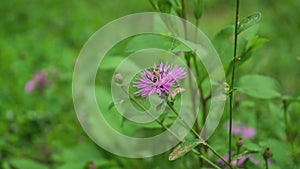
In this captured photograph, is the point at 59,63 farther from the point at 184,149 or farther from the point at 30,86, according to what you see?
the point at 184,149

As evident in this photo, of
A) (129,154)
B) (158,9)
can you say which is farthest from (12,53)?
(158,9)

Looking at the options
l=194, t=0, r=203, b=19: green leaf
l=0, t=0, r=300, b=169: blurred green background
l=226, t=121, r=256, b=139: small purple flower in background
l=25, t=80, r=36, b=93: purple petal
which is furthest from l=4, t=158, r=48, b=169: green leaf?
l=194, t=0, r=203, b=19: green leaf

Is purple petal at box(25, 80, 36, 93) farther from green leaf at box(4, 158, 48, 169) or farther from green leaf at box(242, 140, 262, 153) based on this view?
green leaf at box(242, 140, 262, 153)

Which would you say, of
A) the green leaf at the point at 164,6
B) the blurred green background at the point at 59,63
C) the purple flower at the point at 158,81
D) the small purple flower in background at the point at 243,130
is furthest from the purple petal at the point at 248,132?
the purple flower at the point at 158,81

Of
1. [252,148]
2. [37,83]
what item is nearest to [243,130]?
[252,148]

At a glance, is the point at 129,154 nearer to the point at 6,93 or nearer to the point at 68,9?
the point at 6,93

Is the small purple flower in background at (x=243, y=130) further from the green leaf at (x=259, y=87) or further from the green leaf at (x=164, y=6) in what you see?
the green leaf at (x=164, y=6)
